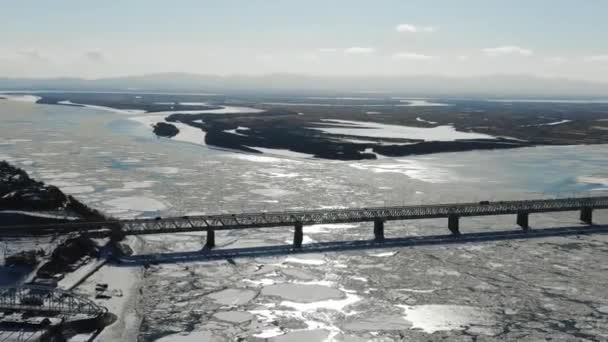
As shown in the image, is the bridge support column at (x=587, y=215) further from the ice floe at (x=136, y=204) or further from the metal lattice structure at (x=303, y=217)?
the ice floe at (x=136, y=204)

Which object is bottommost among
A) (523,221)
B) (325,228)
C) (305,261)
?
(305,261)

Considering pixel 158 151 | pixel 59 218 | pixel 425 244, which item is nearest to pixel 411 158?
pixel 158 151

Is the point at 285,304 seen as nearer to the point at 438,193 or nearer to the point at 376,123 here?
the point at 438,193

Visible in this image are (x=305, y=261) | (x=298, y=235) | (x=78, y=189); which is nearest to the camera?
(x=305, y=261)

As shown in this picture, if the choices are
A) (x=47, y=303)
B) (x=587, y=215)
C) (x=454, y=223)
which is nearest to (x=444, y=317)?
(x=454, y=223)

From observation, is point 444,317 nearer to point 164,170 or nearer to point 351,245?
point 351,245

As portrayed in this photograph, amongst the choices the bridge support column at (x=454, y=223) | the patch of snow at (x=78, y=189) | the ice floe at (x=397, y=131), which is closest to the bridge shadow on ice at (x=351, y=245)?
the bridge support column at (x=454, y=223)
